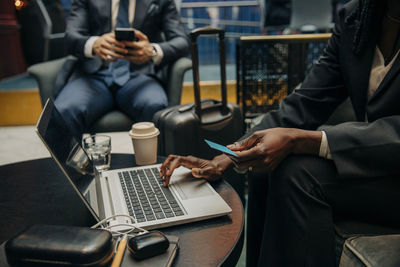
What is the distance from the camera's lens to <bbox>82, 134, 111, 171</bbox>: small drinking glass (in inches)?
45.8

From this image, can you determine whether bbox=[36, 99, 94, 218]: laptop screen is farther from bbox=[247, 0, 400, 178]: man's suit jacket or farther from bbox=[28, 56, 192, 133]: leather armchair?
bbox=[28, 56, 192, 133]: leather armchair

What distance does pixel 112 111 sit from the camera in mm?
2102

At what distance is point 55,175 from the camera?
118cm

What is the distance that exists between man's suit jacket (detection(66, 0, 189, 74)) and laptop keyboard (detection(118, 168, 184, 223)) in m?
1.23

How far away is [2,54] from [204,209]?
13.5ft

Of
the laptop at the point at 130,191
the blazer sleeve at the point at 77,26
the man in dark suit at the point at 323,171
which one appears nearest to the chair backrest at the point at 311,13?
the blazer sleeve at the point at 77,26

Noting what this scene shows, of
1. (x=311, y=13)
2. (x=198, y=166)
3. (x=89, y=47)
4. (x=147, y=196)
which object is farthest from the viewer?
(x=311, y=13)

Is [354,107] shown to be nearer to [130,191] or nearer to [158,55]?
[130,191]

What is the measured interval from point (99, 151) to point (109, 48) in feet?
3.19

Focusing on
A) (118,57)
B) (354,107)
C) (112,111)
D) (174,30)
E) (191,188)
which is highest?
(174,30)

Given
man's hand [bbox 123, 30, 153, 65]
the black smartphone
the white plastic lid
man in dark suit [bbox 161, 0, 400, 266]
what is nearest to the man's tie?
man's hand [bbox 123, 30, 153, 65]

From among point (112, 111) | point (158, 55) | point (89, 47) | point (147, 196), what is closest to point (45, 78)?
point (89, 47)

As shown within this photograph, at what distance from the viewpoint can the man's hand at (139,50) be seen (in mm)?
1978

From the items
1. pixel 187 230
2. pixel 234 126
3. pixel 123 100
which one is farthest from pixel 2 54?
pixel 187 230
